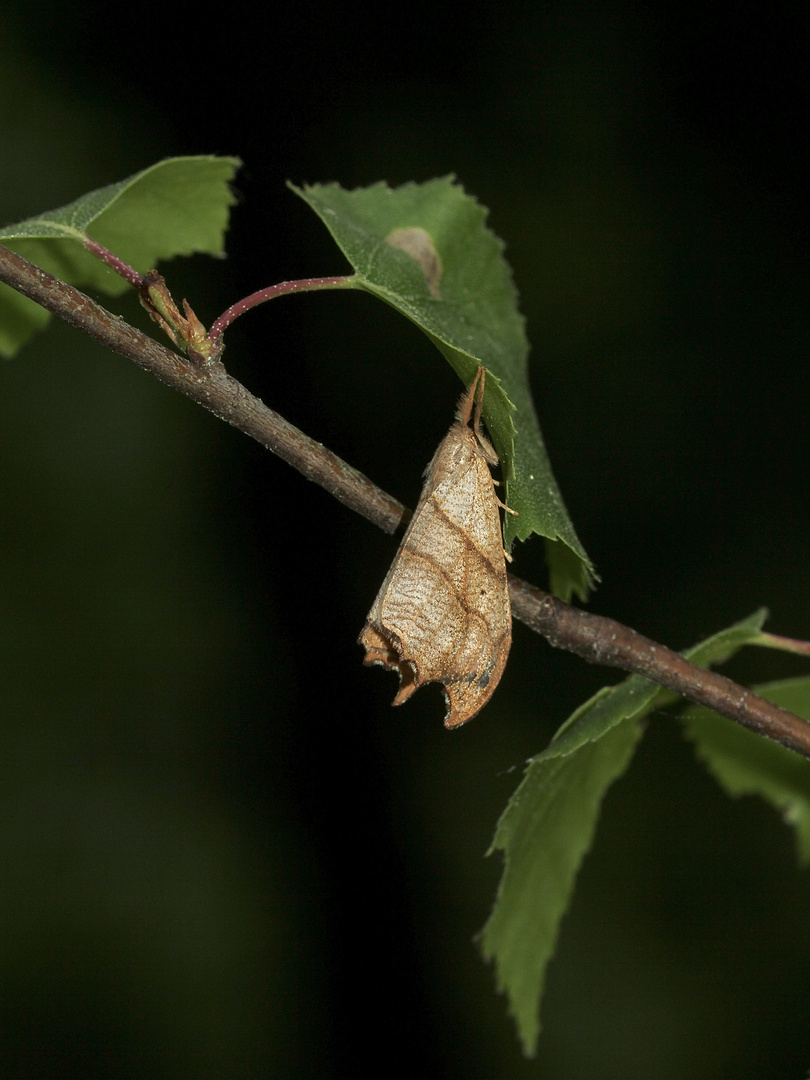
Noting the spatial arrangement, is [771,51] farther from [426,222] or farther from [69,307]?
[69,307]

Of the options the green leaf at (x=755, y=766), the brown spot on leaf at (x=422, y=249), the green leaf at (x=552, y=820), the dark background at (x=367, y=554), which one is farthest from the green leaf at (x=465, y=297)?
the dark background at (x=367, y=554)

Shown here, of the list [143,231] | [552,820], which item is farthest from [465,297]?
[552,820]

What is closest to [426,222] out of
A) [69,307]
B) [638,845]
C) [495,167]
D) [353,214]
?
[353,214]

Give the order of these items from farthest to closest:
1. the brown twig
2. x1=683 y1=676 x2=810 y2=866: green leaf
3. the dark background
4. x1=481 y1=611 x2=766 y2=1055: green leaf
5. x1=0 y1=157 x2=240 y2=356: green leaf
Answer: the dark background, x1=683 y1=676 x2=810 y2=866: green leaf, x1=0 y1=157 x2=240 y2=356: green leaf, x1=481 y1=611 x2=766 y2=1055: green leaf, the brown twig

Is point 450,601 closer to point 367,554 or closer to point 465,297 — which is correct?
point 465,297


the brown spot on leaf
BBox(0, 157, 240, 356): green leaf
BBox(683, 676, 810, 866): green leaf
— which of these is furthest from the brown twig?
BBox(683, 676, 810, 866): green leaf

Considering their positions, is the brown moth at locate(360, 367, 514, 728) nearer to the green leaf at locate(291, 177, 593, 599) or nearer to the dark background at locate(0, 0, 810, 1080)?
the green leaf at locate(291, 177, 593, 599)

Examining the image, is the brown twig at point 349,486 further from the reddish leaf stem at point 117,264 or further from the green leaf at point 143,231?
the green leaf at point 143,231

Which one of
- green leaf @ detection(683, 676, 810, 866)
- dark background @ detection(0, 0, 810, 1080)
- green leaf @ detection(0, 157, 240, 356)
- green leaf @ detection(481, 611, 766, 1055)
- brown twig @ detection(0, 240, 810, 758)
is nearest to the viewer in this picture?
brown twig @ detection(0, 240, 810, 758)
